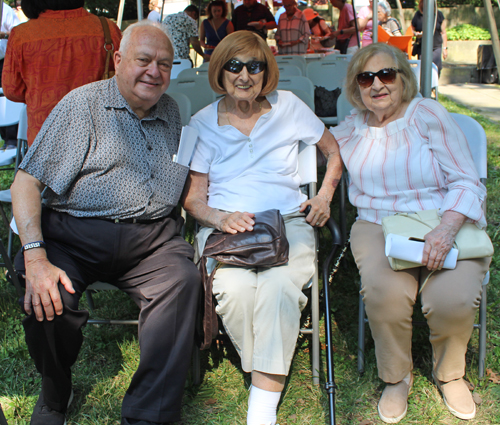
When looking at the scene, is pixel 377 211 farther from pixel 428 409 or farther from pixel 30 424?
pixel 30 424

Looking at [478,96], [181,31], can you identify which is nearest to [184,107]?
[181,31]

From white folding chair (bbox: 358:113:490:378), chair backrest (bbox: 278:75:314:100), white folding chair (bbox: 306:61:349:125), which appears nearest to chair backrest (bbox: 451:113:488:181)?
white folding chair (bbox: 358:113:490:378)

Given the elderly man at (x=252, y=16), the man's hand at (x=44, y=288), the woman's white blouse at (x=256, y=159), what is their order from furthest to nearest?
the elderly man at (x=252, y=16) → the woman's white blouse at (x=256, y=159) → the man's hand at (x=44, y=288)

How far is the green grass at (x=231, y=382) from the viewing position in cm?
226

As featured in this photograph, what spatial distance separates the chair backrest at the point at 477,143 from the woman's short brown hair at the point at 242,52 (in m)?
1.09

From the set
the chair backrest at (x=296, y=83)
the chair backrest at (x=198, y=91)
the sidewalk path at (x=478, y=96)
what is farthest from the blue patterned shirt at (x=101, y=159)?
the sidewalk path at (x=478, y=96)

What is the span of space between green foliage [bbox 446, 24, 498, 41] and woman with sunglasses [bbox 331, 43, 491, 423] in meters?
16.4

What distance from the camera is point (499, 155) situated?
17.5ft

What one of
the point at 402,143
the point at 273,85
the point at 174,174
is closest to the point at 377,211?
the point at 402,143

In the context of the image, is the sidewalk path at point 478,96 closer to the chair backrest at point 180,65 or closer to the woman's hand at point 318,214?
the chair backrest at point 180,65

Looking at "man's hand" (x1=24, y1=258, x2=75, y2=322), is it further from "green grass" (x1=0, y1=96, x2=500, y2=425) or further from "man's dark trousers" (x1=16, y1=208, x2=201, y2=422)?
"green grass" (x1=0, y1=96, x2=500, y2=425)

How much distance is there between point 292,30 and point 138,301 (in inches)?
321

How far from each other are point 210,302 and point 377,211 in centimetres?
102

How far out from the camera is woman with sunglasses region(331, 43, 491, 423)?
2123 millimetres
